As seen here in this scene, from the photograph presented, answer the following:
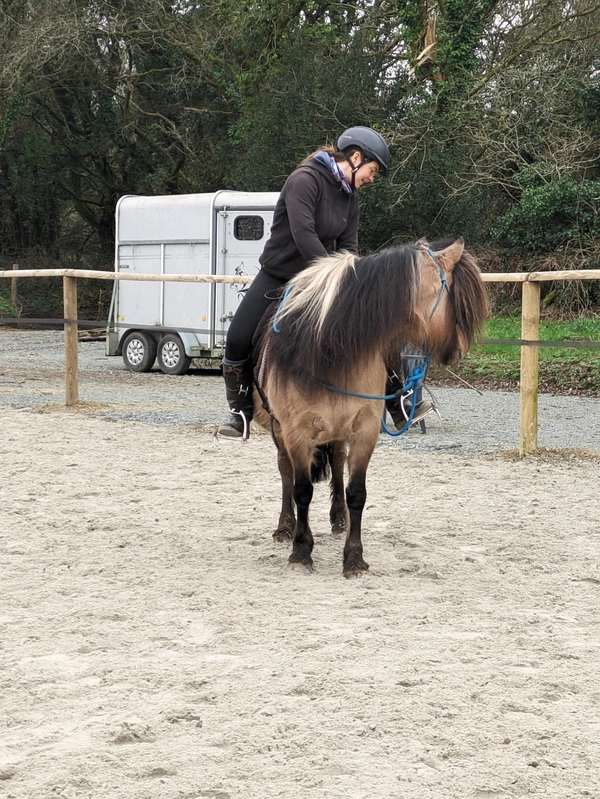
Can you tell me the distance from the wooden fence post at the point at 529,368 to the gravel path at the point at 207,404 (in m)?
0.39

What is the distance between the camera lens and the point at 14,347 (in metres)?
19.9

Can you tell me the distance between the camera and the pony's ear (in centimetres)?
406

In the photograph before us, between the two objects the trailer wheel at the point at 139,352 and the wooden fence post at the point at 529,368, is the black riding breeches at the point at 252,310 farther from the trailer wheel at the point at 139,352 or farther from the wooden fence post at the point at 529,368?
the trailer wheel at the point at 139,352

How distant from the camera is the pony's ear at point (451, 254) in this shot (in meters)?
4.06

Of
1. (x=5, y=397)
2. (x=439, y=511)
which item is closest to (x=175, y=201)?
(x=5, y=397)

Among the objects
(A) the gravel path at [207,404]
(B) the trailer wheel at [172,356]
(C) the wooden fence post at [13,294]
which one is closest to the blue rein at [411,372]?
(A) the gravel path at [207,404]

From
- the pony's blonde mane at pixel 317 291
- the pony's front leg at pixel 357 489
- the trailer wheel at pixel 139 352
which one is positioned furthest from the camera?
the trailer wheel at pixel 139 352

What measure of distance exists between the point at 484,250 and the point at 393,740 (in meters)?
18.2

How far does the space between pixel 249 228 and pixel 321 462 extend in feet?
34.2

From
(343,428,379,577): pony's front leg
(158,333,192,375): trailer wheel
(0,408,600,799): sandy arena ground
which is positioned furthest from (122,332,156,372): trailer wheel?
(343,428,379,577): pony's front leg

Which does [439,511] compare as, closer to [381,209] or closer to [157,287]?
[157,287]

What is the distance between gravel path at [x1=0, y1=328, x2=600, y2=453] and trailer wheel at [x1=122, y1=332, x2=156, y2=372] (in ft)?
0.79

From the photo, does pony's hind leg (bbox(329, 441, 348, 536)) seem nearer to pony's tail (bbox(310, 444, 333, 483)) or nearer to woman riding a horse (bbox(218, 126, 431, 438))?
pony's tail (bbox(310, 444, 333, 483))

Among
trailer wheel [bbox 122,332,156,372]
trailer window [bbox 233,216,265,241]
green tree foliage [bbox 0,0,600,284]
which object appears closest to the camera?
trailer window [bbox 233,216,265,241]
